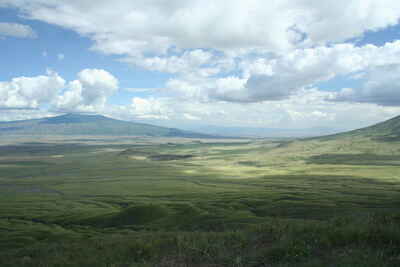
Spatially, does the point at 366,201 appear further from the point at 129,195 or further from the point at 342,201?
the point at 129,195

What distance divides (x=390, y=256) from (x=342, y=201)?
11133 cm

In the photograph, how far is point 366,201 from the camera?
11019cm

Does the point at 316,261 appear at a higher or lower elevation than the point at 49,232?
higher

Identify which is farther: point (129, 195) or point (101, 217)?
point (129, 195)

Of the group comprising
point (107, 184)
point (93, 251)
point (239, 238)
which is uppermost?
point (239, 238)

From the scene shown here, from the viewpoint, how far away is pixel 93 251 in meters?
22.3

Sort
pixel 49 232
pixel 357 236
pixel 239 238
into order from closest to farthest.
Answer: pixel 357 236, pixel 239 238, pixel 49 232

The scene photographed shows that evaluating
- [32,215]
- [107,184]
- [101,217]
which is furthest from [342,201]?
[107,184]

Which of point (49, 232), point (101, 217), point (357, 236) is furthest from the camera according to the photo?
point (101, 217)

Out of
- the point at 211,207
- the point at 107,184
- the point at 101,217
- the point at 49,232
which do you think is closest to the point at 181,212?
the point at 211,207

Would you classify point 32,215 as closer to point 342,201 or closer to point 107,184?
point 107,184

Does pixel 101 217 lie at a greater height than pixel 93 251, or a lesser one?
lesser

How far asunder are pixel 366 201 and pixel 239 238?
109m

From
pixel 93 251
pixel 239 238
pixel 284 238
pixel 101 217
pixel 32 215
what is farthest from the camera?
pixel 32 215
